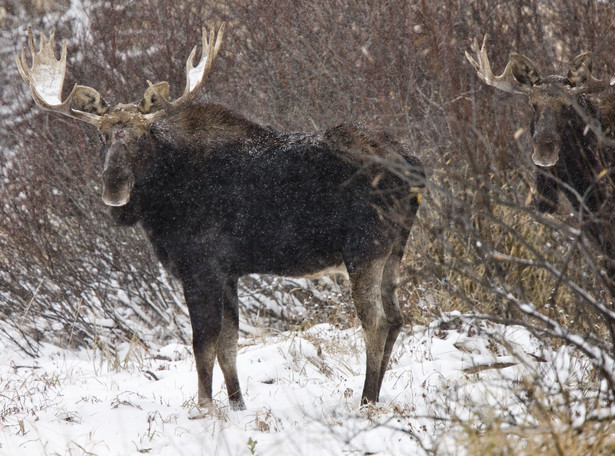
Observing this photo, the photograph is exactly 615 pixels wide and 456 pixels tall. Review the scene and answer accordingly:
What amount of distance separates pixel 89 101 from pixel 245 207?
4.28ft

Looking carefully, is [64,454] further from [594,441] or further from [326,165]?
[594,441]

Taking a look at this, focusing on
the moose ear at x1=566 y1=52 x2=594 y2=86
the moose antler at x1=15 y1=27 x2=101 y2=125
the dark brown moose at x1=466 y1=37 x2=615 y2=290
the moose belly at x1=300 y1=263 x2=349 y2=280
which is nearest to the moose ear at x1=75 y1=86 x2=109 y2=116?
the moose antler at x1=15 y1=27 x2=101 y2=125

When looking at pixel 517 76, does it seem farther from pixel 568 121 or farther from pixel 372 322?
pixel 372 322

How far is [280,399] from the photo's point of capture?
4.89 metres

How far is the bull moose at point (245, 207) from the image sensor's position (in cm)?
467

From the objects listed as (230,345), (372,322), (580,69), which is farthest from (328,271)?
(580,69)

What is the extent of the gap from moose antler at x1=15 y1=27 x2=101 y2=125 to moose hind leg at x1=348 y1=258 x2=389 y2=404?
2.00 m

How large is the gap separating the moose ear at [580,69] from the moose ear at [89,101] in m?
3.15

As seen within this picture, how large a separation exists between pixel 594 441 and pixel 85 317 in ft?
21.2

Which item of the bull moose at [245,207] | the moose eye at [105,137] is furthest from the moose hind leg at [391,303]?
the moose eye at [105,137]

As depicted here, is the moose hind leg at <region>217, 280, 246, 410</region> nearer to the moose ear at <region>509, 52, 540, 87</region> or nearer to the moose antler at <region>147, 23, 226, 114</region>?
the moose antler at <region>147, 23, 226, 114</region>

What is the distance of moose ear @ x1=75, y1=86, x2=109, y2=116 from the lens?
16.7 feet

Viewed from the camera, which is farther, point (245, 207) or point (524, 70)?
point (524, 70)

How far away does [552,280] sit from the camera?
6316 millimetres
